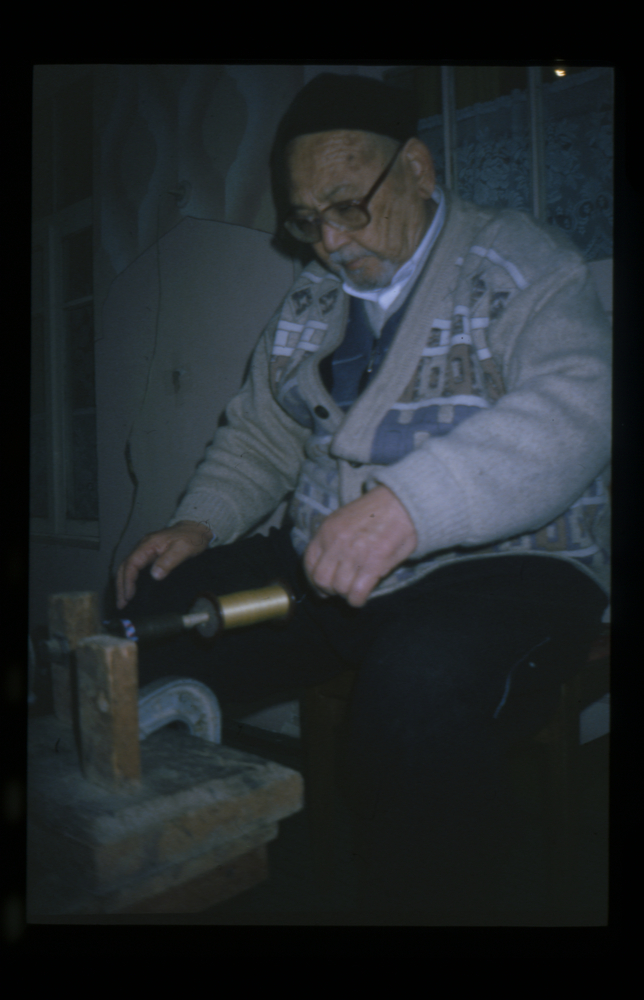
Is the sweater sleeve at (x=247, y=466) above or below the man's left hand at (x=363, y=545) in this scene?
above

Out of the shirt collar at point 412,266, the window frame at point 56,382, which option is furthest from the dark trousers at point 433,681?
the shirt collar at point 412,266

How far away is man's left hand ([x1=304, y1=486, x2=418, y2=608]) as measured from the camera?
1.02 metres

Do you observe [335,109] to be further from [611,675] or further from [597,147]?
[611,675]

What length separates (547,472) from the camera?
41.5 inches

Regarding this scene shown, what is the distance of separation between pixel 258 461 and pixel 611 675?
72 centimetres

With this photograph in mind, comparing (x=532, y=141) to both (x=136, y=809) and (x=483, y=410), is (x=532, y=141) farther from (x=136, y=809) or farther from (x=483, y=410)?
(x=136, y=809)

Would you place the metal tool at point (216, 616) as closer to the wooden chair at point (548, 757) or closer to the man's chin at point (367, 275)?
the wooden chair at point (548, 757)

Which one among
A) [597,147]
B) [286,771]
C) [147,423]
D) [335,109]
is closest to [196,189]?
[335,109]

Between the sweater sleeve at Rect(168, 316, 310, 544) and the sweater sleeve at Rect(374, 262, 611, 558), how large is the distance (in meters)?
0.28

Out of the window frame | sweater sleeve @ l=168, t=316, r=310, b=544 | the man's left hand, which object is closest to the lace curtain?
sweater sleeve @ l=168, t=316, r=310, b=544

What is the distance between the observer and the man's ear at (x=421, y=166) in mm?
1153

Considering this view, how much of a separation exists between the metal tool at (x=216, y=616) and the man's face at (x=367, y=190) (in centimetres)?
55

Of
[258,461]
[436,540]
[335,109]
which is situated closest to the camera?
[436,540]

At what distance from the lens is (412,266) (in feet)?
3.74
